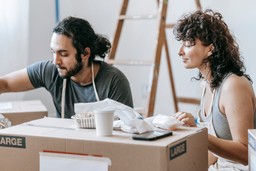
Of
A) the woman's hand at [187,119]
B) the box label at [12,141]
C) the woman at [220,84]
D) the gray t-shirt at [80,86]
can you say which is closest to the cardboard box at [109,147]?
the box label at [12,141]

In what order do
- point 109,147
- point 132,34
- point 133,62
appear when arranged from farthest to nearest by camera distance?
point 132,34, point 133,62, point 109,147

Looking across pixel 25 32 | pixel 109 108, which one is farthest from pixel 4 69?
pixel 109 108

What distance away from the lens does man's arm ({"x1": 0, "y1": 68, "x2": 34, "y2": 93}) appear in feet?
6.40

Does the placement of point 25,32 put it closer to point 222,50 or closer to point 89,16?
point 89,16

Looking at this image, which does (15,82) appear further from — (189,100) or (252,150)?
(189,100)

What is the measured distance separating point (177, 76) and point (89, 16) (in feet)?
2.73

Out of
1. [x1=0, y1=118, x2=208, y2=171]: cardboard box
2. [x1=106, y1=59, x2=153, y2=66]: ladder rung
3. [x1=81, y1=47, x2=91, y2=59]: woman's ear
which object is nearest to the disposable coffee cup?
[x1=0, y1=118, x2=208, y2=171]: cardboard box

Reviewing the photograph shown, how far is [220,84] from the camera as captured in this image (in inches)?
60.1

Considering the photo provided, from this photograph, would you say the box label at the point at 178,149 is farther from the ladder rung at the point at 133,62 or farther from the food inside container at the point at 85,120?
the ladder rung at the point at 133,62

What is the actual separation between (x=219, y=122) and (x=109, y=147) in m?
0.57

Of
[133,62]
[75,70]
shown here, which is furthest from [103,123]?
[133,62]

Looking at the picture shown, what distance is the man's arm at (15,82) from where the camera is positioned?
1952 millimetres

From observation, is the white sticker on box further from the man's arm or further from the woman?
the man's arm

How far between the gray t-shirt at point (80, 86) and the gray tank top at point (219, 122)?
430 millimetres
